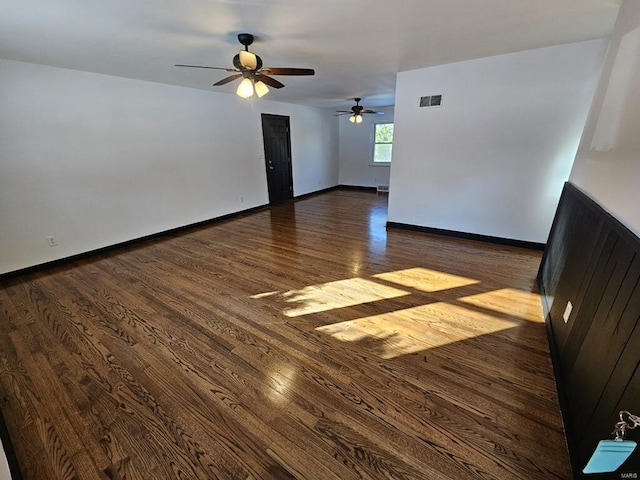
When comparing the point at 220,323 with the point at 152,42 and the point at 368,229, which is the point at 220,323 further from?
the point at 368,229

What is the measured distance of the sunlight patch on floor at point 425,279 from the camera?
2.88 metres

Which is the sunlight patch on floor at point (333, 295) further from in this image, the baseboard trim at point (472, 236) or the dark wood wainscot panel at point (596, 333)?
the baseboard trim at point (472, 236)

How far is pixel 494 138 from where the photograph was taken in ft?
12.2

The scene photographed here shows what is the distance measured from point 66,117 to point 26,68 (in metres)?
0.54

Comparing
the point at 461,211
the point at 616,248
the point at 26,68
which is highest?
the point at 26,68

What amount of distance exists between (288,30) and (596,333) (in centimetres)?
307

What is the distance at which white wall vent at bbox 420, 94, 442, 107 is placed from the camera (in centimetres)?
396

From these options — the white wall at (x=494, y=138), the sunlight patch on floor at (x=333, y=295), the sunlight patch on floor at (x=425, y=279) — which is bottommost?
the sunlight patch on floor at (x=333, y=295)

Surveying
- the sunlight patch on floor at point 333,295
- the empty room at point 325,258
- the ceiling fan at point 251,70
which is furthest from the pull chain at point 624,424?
the ceiling fan at point 251,70

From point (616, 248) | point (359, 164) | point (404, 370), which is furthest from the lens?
point (359, 164)

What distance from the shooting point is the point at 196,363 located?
1898 mm

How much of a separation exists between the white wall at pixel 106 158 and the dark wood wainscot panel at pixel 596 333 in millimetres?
5226

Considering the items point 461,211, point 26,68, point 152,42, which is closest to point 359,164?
point 461,211

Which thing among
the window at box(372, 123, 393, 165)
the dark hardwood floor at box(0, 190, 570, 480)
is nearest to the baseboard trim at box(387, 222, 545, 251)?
the dark hardwood floor at box(0, 190, 570, 480)
